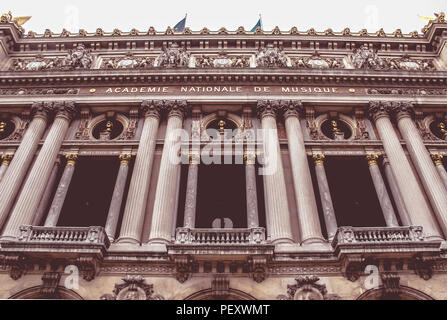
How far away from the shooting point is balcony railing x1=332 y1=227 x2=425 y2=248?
1477 cm

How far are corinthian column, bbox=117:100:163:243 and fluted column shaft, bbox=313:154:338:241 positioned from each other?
8489mm

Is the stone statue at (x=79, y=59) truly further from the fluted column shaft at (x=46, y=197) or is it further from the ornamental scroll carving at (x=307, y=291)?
the ornamental scroll carving at (x=307, y=291)

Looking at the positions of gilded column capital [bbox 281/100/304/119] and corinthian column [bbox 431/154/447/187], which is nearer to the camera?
corinthian column [bbox 431/154/447/187]

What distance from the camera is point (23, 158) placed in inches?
766

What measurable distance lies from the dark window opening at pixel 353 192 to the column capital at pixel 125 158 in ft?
35.5

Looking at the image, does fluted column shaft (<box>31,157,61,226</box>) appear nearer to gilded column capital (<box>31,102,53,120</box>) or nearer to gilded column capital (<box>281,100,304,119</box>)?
gilded column capital (<box>31,102,53,120</box>)

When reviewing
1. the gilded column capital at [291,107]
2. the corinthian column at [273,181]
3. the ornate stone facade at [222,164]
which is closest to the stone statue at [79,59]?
the ornate stone facade at [222,164]

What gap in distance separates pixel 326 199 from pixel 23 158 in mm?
15464

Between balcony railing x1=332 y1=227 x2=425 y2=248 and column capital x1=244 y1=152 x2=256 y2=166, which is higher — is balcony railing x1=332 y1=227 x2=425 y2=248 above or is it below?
below

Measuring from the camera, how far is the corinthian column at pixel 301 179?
1659 centimetres

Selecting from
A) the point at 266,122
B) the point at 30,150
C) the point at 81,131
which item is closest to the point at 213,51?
the point at 266,122

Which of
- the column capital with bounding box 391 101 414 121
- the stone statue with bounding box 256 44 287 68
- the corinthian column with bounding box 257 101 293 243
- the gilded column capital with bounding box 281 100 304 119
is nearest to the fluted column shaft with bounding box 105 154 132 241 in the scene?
the corinthian column with bounding box 257 101 293 243
